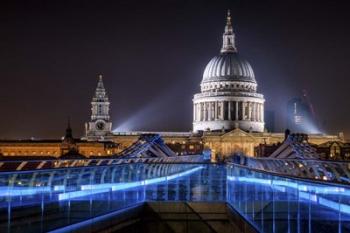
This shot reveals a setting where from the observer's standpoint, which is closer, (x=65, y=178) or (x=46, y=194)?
(x=46, y=194)

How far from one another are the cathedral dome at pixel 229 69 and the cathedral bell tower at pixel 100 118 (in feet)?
84.6

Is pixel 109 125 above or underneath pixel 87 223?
above

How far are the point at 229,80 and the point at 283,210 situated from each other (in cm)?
16438

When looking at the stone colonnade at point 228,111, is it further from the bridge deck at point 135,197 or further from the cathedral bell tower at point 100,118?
the bridge deck at point 135,197

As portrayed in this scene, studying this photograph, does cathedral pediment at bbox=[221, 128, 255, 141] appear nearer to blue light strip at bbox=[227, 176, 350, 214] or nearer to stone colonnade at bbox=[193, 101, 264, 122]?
stone colonnade at bbox=[193, 101, 264, 122]

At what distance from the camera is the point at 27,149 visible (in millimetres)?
162875

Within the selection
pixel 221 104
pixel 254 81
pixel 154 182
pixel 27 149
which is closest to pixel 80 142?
pixel 27 149

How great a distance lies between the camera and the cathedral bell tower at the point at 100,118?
175375 mm

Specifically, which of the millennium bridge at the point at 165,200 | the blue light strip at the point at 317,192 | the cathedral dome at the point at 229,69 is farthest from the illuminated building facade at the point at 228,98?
the blue light strip at the point at 317,192

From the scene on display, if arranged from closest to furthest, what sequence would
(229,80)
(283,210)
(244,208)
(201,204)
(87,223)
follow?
(283,210)
(87,223)
(244,208)
(201,204)
(229,80)

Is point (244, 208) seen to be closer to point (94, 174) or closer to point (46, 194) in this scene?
point (94, 174)

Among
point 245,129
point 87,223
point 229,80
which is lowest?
point 87,223

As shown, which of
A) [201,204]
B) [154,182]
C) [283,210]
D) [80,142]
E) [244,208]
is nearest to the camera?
[283,210]

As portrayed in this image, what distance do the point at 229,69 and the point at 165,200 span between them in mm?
160471
